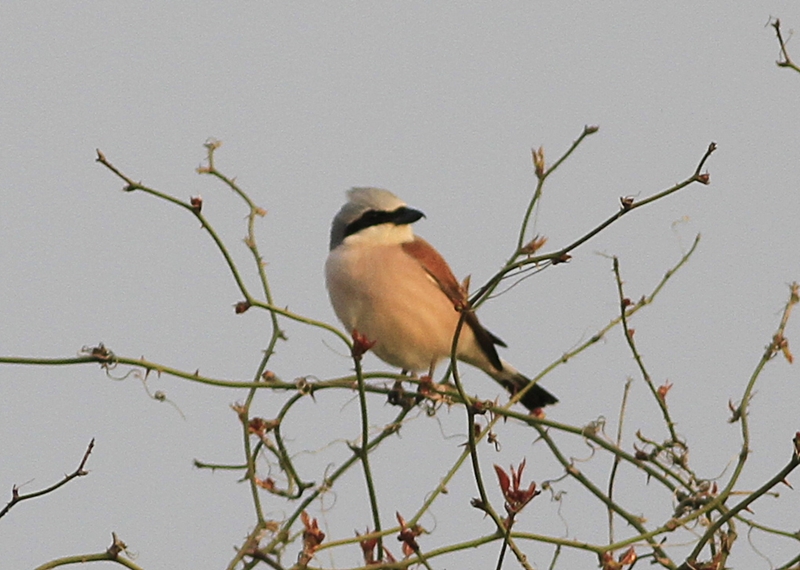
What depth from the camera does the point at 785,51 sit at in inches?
94.5

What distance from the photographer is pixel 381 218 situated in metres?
4.15

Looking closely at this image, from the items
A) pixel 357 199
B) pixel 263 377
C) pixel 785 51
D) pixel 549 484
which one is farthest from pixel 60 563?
pixel 357 199

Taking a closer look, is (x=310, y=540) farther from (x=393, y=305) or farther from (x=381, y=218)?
(x=381, y=218)

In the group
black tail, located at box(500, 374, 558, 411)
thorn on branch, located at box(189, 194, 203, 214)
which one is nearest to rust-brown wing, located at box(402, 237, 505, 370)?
black tail, located at box(500, 374, 558, 411)

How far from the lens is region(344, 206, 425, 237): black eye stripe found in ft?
13.6

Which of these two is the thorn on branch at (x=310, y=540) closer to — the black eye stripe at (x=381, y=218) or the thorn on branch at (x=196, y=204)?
the thorn on branch at (x=196, y=204)

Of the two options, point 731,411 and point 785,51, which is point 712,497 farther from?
point 785,51

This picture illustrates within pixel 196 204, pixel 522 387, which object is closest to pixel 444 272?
pixel 522 387

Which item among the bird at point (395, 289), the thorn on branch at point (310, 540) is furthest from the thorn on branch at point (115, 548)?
the bird at point (395, 289)

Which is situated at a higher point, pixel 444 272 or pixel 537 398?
pixel 444 272

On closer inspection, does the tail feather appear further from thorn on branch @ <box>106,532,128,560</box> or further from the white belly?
thorn on branch @ <box>106,532,128,560</box>

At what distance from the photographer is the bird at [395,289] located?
3873 millimetres

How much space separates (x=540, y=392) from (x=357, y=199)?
0.97m

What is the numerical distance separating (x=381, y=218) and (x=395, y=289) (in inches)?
14.2
